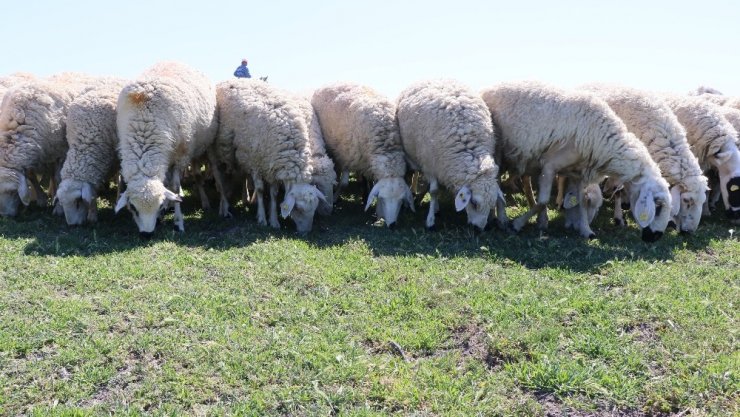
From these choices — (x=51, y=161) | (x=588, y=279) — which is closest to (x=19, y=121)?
(x=51, y=161)

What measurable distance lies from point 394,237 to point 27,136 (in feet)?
19.9

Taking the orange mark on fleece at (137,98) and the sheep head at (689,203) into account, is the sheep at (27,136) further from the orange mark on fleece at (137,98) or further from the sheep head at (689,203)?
the sheep head at (689,203)

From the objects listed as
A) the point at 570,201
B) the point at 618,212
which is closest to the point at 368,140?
the point at 570,201

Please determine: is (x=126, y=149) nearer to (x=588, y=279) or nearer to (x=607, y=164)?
(x=588, y=279)

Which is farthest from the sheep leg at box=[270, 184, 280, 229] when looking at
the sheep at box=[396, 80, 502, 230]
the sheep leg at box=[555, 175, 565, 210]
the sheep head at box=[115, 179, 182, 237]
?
the sheep leg at box=[555, 175, 565, 210]

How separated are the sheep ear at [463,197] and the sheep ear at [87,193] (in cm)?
544

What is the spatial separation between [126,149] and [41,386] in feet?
15.4

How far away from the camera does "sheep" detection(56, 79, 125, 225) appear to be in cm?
856

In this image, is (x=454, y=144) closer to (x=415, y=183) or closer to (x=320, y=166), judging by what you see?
(x=320, y=166)

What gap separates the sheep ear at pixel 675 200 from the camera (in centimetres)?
901

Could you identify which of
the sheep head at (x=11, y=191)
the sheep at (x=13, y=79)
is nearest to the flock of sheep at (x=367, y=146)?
the sheep head at (x=11, y=191)

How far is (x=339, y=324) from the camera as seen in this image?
17.8 feet

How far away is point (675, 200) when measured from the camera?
29.9ft

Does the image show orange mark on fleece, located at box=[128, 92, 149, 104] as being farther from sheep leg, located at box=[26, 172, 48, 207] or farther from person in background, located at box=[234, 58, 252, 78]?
person in background, located at box=[234, 58, 252, 78]
